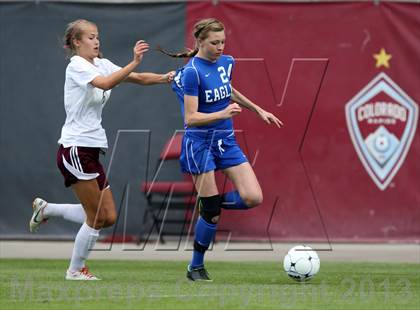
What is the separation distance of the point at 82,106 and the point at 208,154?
1.04 m

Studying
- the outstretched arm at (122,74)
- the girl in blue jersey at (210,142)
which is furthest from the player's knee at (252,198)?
the outstretched arm at (122,74)

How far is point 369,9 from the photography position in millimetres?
12773

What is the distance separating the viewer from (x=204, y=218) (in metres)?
8.35

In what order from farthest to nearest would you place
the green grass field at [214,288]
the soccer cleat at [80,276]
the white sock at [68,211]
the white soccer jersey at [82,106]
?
the white sock at [68,211]
the soccer cleat at [80,276]
the white soccer jersey at [82,106]
the green grass field at [214,288]

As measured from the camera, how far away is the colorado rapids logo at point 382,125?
41.8 ft

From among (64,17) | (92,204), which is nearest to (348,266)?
(92,204)

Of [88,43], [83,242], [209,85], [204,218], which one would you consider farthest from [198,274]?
[88,43]

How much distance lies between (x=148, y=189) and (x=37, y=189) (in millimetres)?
1402

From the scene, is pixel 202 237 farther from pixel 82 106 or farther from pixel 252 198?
pixel 82 106

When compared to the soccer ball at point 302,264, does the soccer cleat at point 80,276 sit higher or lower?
lower

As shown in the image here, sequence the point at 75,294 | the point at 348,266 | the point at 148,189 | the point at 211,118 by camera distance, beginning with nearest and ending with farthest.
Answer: the point at 75,294
the point at 211,118
the point at 348,266
the point at 148,189

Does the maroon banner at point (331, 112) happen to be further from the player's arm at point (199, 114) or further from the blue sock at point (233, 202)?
the player's arm at point (199, 114)

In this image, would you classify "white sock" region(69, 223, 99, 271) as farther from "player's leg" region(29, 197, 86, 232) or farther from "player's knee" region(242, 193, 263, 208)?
"player's knee" region(242, 193, 263, 208)

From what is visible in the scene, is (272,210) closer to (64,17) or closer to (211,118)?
(64,17)
